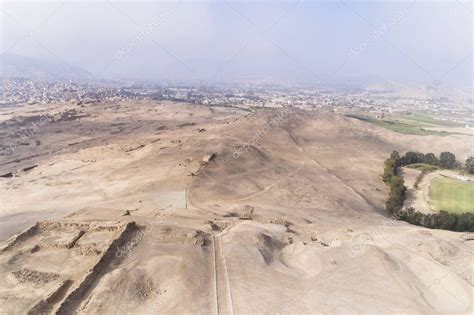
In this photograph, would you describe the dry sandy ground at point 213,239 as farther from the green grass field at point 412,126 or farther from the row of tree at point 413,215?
the green grass field at point 412,126

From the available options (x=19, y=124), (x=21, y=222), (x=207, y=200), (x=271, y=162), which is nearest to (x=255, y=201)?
(x=207, y=200)

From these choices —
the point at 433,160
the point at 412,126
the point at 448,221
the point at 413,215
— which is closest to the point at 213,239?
the point at 413,215

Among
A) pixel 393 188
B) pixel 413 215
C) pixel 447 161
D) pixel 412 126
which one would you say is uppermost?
pixel 412 126

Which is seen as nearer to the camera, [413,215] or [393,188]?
[413,215]

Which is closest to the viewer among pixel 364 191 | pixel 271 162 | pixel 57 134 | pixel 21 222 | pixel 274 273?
pixel 274 273

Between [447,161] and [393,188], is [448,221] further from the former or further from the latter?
[447,161]

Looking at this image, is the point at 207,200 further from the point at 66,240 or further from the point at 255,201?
the point at 66,240
